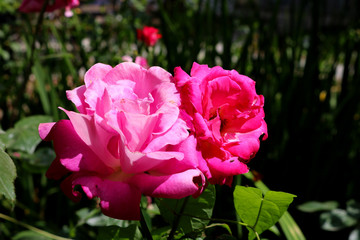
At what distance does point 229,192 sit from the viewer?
44.1 inches

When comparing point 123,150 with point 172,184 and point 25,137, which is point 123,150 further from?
point 25,137

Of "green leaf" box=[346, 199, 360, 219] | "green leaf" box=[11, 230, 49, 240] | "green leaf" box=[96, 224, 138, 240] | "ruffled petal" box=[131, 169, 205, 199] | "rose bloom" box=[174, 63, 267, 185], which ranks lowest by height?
"green leaf" box=[346, 199, 360, 219]

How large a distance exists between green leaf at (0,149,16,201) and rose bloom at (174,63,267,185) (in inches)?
7.8

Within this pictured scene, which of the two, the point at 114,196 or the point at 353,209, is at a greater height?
the point at 114,196

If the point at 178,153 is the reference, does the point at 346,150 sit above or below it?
below

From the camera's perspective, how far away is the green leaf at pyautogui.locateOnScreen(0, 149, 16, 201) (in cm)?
A: 37

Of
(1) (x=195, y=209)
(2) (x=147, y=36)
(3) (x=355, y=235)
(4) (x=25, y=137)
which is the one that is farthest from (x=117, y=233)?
(2) (x=147, y=36)

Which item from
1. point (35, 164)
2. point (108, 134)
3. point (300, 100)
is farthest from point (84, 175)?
point (300, 100)

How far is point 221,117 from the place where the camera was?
44 cm

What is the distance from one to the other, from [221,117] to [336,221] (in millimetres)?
721

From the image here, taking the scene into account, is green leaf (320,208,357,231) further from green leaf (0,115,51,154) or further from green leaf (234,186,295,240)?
green leaf (0,115,51,154)

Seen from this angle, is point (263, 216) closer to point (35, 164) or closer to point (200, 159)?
point (200, 159)

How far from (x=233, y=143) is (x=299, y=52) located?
46.1 inches

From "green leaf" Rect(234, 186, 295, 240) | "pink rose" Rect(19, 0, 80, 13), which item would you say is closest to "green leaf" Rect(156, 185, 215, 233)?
"green leaf" Rect(234, 186, 295, 240)
